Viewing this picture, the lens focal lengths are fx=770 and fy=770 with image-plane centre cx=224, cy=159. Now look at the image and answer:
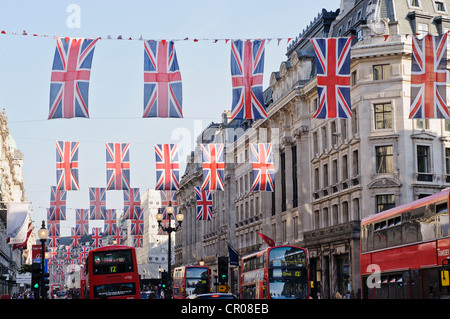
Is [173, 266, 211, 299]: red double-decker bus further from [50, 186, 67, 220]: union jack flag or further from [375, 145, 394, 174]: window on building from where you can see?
[375, 145, 394, 174]: window on building

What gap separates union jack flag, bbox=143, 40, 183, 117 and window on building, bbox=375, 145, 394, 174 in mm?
28196

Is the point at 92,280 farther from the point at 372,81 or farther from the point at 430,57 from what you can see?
the point at 372,81

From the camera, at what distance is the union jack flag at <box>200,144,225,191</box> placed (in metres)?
51.8

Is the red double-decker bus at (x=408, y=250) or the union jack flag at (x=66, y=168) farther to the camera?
the union jack flag at (x=66, y=168)

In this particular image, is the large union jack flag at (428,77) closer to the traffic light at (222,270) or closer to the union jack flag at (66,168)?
the traffic light at (222,270)

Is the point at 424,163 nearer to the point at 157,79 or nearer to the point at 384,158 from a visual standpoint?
the point at 384,158

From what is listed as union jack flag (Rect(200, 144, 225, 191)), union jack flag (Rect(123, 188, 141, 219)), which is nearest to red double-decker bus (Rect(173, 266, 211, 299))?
union jack flag (Rect(123, 188, 141, 219))

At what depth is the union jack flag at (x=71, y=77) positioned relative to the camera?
Answer: 3119 cm

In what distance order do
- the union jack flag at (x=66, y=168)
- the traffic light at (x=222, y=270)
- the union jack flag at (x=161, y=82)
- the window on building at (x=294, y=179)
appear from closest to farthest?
the union jack flag at (x=161, y=82)
the traffic light at (x=222, y=270)
the union jack flag at (x=66, y=168)
the window on building at (x=294, y=179)

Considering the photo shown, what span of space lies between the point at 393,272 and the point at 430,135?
31.9 m

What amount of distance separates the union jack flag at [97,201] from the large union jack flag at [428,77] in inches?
1386

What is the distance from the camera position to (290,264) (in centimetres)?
3950

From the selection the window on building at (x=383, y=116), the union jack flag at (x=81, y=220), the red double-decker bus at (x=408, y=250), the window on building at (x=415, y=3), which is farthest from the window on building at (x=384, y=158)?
the union jack flag at (x=81, y=220)
